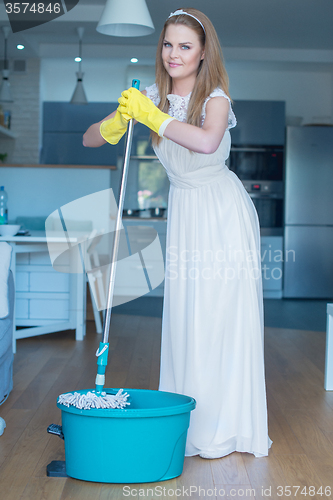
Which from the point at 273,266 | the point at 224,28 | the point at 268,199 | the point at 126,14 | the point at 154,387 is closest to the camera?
the point at 154,387

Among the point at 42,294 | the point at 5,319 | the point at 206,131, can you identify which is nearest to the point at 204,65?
the point at 206,131

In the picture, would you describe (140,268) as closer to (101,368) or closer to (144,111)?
(101,368)

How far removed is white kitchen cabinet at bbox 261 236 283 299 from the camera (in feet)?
19.9

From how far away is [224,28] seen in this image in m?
5.52

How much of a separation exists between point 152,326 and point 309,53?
158 inches

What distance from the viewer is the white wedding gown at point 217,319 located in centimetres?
177

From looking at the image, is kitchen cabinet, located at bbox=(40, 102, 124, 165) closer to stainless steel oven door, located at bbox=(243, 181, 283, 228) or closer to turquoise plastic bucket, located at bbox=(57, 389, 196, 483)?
stainless steel oven door, located at bbox=(243, 181, 283, 228)

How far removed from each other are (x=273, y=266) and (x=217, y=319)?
14.6 feet

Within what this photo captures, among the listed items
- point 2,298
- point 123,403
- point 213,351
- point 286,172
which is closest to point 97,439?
point 123,403

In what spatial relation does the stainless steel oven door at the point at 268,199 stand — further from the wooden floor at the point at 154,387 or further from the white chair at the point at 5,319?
the white chair at the point at 5,319

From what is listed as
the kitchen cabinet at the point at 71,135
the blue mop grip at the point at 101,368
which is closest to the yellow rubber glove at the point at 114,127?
the blue mop grip at the point at 101,368

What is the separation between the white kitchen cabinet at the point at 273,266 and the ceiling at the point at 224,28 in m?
2.26

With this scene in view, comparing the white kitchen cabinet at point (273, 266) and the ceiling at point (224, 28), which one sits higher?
the ceiling at point (224, 28)

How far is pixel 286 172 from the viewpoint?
19.6 feet
